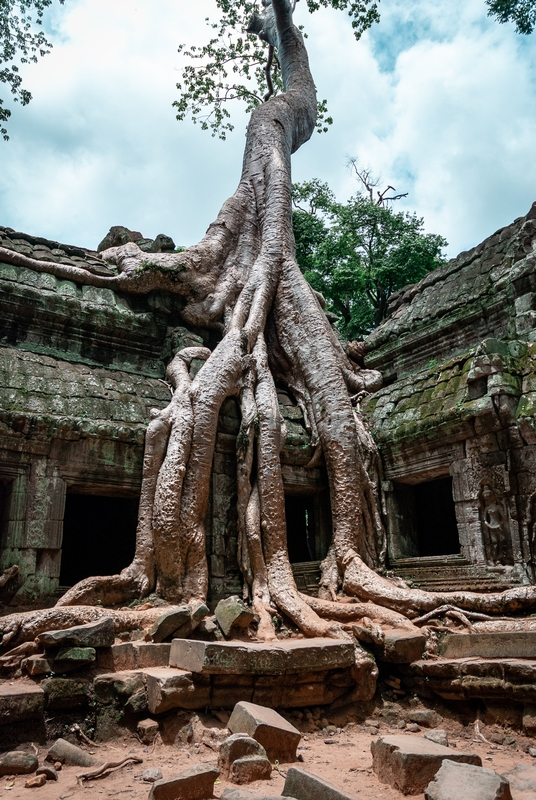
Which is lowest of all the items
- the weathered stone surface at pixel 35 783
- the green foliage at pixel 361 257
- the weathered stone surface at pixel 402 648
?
the weathered stone surface at pixel 35 783

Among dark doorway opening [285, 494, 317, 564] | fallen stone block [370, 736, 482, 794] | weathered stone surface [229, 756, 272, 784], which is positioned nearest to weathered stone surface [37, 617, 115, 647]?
weathered stone surface [229, 756, 272, 784]

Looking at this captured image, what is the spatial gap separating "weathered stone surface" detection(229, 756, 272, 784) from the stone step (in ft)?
6.42

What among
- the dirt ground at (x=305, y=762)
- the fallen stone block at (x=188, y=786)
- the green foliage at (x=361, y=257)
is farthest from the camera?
the green foliage at (x=361, y=257)

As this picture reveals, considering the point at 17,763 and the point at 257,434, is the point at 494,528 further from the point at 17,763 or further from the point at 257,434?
the point at 17,763

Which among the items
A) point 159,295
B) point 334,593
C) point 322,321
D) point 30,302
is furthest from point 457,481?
point 30,302

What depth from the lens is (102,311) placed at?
7004 millimetres

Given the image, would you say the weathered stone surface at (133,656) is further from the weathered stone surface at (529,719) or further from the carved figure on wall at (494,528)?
the carved figure on wall at (494,528)

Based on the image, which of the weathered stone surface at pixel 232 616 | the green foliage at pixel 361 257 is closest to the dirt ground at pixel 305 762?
the weathered stone surface at pixel 232 616

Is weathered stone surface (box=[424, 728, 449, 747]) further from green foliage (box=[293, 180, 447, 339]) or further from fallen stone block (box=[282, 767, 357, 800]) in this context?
green foliage (box=[293, 180, 447, 339])

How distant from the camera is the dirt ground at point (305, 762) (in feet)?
9.72

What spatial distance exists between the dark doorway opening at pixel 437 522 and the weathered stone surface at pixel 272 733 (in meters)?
5.68

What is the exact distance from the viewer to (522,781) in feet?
9.62

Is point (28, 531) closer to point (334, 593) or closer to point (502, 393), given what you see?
point (334, 593)

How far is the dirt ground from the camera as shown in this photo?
2963mm
